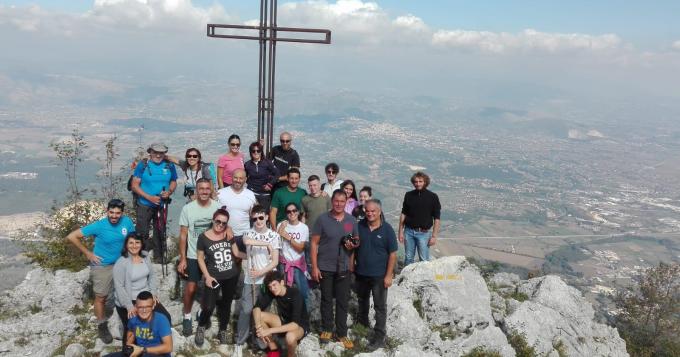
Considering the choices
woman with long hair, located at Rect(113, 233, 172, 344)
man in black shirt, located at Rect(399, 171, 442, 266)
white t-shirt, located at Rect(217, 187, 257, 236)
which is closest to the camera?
woman with long hair, located at Rect(113, 233, 172, 344)

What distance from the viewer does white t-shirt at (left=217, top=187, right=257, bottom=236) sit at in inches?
242

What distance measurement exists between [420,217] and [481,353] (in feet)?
8.72

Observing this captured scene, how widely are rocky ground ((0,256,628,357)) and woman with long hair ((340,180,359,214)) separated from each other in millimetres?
1584

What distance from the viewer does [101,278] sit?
5727 mm

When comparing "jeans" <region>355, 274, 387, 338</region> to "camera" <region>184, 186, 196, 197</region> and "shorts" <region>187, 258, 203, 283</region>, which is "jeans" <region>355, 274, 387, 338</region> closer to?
"shorts" <region>187, 258, 203, 283</region>

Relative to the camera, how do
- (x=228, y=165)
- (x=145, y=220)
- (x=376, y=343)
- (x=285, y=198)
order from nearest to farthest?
(x=376, y=343), (x=285, y=198), (x=145, y=220), (x=228, y=165)

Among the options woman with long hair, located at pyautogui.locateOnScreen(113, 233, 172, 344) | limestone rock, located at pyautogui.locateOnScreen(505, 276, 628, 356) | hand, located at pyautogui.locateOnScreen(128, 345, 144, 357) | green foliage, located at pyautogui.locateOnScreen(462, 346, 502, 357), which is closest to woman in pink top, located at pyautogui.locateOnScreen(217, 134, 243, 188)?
woman with long hair, located at pyautogui.locateOnScreen(113, 233, 172, 344)

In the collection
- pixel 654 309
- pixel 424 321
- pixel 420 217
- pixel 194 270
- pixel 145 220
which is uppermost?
pixel 420 217

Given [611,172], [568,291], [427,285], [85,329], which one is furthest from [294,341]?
[611,172]

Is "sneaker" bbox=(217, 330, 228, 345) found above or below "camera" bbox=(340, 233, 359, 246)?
below

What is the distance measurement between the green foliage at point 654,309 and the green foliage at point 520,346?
40.3 feet

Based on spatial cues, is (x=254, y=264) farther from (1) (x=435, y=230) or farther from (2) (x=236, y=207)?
(1) (x=435, y=230)

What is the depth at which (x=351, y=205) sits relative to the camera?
754cm

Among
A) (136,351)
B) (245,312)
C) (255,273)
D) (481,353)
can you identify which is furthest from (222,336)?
(481,353)
